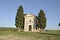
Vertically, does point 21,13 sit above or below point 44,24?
above

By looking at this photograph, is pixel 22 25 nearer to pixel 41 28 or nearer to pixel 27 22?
pixel 27 22

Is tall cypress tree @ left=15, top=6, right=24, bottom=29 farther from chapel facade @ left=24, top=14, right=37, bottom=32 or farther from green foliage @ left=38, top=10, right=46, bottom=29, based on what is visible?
green foliage @ left=38, top=10, right=46, bottom=29

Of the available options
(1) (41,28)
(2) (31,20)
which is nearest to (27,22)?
(2) (31,20)

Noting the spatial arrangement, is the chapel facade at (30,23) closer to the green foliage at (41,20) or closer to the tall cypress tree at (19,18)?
the tall cypress tree at (19,18)

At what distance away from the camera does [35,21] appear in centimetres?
6081

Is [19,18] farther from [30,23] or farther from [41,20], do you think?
[41,20]

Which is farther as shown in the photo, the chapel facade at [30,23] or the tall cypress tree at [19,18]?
the chapel facade at [30,23]

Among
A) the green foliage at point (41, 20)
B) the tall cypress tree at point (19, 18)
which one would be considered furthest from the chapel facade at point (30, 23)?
the green foliage at point (41, 20)

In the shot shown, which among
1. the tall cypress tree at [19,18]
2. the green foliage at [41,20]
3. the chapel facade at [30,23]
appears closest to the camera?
the tall cypress tree at [19,18]

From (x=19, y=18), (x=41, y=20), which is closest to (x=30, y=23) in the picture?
(x=41, y=20)

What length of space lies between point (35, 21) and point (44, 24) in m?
3.45

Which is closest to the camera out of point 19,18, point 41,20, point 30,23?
point 19,18

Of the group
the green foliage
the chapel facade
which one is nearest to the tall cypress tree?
the chapel facade

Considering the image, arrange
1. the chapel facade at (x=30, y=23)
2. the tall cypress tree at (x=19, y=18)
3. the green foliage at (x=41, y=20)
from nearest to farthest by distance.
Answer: the tall cypress tree at (x=19, y=18) < the green foliage at (x=41, y=20) < the chapel facade at (x=30, y=23)
